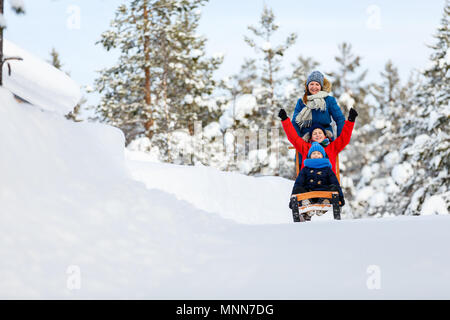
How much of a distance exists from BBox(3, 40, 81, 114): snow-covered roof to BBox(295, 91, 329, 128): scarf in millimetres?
3586

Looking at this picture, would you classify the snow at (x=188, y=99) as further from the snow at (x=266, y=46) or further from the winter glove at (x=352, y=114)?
the winter glove at (x=352, y=114)

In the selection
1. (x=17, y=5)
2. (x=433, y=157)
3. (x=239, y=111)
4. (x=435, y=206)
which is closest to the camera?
(x=17, y=5)

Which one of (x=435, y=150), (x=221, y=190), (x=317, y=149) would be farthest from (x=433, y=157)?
(x=317, y=149)

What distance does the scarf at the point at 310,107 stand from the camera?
8406 mm

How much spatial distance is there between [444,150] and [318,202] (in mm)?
9508

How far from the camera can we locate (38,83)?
26.2 ft

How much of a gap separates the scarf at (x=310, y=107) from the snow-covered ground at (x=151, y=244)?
7.62ft

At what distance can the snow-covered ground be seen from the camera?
418 cm

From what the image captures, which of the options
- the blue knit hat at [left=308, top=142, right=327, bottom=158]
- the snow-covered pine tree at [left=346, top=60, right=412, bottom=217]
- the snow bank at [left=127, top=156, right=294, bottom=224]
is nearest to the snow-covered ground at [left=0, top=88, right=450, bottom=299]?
the blue knit hat at [left=308, top=142, right=327, bottom=158]

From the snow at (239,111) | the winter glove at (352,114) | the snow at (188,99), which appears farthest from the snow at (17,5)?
the snow at (239,111)

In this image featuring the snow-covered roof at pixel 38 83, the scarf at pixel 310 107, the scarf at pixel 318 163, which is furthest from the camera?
the scarf at pixel 310 107

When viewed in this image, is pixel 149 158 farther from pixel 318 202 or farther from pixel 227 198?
pixel 318 202

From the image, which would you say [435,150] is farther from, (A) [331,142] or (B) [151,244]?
(B) [151,244]

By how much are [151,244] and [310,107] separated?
3.88m
